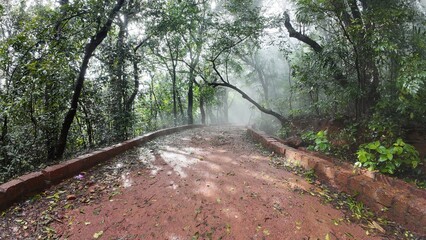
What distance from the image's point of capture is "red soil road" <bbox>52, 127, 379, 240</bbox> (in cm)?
231

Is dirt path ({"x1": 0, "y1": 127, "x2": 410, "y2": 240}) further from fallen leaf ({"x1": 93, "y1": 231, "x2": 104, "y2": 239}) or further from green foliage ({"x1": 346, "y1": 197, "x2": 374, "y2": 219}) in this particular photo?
green foliage ({"x1": 346, "y1": 197, "x2": 374, "y2": 219})

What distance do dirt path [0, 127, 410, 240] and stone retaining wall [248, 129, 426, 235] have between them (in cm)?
43

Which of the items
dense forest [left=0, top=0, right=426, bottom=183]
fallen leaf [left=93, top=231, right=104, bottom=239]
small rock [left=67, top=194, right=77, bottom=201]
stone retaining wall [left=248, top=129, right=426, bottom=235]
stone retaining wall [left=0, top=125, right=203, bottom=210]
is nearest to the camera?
fallen leaf [left=93, top=231, right=104, bottom=239]

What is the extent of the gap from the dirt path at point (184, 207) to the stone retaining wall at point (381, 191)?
43 cm

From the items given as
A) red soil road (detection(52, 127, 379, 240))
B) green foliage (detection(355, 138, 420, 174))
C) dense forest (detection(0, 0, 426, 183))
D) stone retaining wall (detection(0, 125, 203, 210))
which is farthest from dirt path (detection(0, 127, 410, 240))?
dense forest (detection(0, 0, 426, 183))

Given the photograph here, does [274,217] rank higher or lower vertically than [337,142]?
lower

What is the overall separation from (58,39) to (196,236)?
5.08 m

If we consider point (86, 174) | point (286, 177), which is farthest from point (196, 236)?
point (86, 174)

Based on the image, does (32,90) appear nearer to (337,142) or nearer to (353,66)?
(337,142)

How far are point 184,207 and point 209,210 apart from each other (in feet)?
1.06

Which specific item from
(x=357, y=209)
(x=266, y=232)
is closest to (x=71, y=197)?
(x=266, y=232)

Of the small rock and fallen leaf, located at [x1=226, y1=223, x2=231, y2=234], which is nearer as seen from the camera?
fallen leaf, located at [x1=226, y1=223, x2=231, y2=234]

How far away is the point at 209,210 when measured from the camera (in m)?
2.67

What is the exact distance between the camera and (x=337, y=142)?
193 inches
